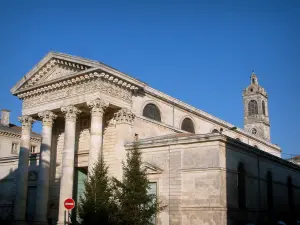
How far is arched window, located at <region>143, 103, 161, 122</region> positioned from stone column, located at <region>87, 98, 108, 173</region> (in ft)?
14.9

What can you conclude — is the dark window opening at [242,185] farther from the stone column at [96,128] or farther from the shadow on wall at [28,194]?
the shadow on wall at [28,194]

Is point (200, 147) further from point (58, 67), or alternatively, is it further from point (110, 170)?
point (58, 67)

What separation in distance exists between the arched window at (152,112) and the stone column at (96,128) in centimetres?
453

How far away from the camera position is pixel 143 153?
83.6ft

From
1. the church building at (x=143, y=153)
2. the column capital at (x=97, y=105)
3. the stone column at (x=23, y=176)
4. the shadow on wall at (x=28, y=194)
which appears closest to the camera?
the church building at (x=143, y=153)

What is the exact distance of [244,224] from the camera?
22938 mm

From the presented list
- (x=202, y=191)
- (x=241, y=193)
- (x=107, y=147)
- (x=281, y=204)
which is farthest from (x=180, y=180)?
(x=281, y=204)

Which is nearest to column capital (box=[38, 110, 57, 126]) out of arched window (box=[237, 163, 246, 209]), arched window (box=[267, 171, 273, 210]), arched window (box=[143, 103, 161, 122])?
arched window (box=[143, 103, 161, 122])

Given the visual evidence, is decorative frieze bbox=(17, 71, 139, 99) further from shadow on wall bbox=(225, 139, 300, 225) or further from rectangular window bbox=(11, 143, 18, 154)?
rectangular window bbox=(11, 143, 18, 154)

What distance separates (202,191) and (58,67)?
14008 mm

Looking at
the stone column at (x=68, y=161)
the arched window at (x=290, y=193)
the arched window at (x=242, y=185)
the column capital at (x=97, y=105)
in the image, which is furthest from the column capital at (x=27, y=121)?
the arched window at (x=290, y=193)

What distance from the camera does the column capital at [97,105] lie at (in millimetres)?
25094

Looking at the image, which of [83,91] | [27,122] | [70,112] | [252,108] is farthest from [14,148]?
[252,108]

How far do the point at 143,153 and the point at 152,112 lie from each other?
16.6 feet
